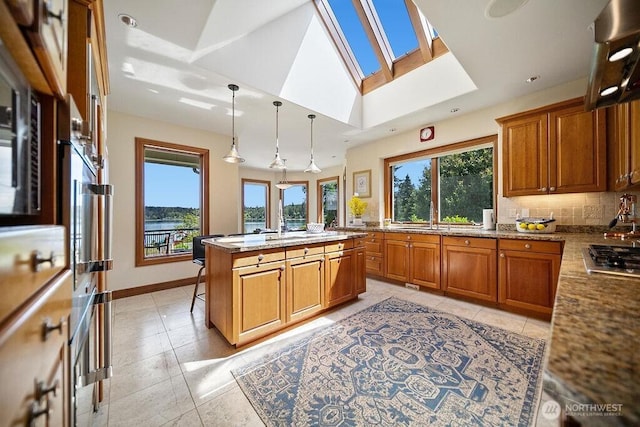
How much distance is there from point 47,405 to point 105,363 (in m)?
0.94

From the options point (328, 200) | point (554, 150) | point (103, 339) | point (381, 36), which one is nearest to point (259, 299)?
point (103, 339)

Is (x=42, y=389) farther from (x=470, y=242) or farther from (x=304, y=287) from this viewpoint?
(x=470, y=242)

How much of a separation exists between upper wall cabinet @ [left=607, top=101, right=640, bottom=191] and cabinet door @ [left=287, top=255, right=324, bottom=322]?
99.2 inches

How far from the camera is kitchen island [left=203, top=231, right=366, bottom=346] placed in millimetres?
2006

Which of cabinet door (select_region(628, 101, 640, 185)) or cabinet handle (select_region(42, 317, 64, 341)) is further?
cabinet door (select_region(628, 101, 640, 185))

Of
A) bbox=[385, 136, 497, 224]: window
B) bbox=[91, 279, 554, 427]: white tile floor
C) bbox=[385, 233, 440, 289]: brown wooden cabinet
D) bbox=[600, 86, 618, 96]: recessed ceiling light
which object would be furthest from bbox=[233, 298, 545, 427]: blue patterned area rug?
bbox=[385, 136, 497, 224]: window

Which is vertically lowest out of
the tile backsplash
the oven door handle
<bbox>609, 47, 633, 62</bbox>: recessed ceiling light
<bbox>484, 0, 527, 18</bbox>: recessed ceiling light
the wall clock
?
the oven door handle

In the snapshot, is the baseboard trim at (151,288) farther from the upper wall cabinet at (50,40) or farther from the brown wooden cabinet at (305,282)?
the upper wall cabinet at (50,40)

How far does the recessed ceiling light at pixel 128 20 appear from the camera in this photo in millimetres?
1883

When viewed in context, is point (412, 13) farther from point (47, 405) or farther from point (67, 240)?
point (47, 405)

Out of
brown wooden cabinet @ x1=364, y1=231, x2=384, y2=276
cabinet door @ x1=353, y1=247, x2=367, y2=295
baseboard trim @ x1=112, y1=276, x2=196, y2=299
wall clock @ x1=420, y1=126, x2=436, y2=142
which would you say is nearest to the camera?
cabinet door @ x1=353, y1=247, x2=367, y2=295

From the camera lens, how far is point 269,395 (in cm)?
153

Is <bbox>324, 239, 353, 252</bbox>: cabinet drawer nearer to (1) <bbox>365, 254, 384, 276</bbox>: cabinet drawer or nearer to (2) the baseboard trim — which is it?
(1) <bbox>365, 254, 384, 276</bbox>: cabinet drawer

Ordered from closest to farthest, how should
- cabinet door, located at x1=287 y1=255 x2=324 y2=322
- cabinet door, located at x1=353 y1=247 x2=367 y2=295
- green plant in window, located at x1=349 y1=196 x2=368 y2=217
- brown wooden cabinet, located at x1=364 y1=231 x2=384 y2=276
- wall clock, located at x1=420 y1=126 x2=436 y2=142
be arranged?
1. cabinet door, located at x1=287 y1=255 x2=324 y2=322
2. cabinet door, located at x1=353 y1=247 x2=367 y2=295
3. wall clock, located at x1=420 y1=126 x2=436 y2=142
4. brown wooden cabinet, located at x1=364 y1=231 x2=384 y2=276
5. green plant in window, located at x1=349 y1=196 x2=368 y2=217
